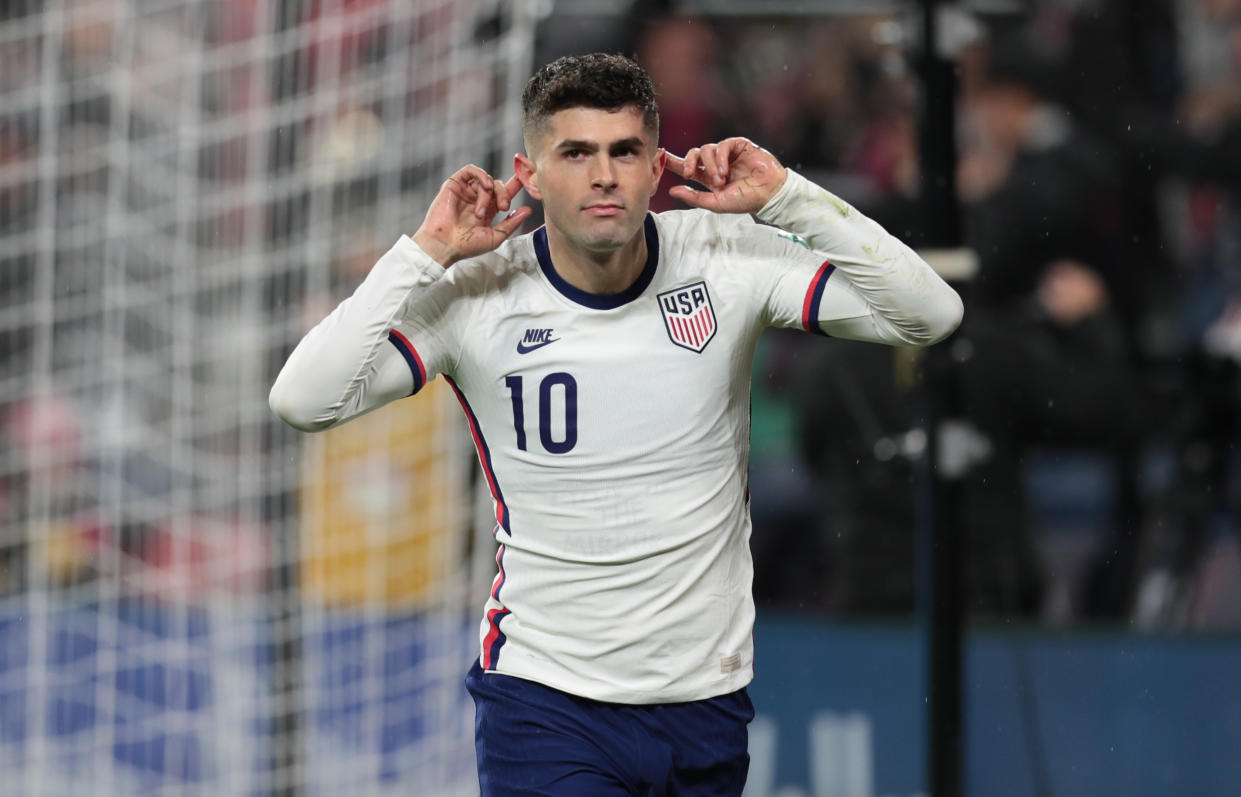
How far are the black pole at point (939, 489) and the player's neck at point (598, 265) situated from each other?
5.01 ft

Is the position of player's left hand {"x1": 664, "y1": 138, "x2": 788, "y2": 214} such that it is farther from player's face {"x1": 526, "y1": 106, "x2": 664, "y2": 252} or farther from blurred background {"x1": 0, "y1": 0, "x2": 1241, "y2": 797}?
blurred background {"x1": 0, "y1": 0, "x2": 1241, "y2": 797}

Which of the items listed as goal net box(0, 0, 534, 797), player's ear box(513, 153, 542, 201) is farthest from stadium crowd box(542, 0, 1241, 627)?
player's ear box(513, 153, 542, 201)

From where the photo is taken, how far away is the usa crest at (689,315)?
275 cm

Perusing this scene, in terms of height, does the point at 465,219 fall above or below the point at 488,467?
above

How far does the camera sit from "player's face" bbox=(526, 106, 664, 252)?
8.43 ft

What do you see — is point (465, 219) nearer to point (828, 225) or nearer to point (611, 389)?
point (611, 389)

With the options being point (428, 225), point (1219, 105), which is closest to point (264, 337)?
point (428, 225)

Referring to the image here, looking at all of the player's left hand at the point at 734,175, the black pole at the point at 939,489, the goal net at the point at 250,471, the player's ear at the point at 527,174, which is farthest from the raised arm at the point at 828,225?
the goal net at the point at 250,471

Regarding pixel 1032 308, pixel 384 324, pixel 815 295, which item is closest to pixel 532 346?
pixel 384 324

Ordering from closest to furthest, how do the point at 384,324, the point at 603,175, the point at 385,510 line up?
the point at 603,175 < the point at 384,324 < the point at 385,510

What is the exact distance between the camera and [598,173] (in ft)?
8.39

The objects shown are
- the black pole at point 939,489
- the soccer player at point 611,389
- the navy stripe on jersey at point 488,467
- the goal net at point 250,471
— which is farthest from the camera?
the goal net at point 250,471

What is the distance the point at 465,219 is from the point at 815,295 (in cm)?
64

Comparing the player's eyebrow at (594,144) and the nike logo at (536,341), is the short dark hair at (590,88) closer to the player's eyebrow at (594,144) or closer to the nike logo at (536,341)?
the player's eyebrow at (594,144)
